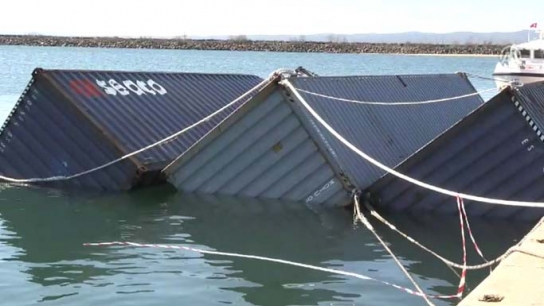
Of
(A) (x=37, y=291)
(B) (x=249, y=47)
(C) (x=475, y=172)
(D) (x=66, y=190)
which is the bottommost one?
(A) (x=37, y=291)

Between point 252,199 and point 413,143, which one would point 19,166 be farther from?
point 413,143

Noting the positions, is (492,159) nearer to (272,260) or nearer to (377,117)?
(377,117)

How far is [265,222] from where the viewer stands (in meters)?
15.0

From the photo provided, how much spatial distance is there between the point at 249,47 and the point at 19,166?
181 metres

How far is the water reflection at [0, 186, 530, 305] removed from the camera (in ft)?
34.6

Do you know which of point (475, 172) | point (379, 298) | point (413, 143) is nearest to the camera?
point (379, 298)

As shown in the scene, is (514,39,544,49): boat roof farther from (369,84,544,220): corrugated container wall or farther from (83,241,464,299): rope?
(83,241,464,299): rope

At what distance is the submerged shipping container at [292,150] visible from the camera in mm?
15539

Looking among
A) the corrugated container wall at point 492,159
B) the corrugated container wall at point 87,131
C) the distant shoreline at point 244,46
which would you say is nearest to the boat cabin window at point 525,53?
the corrugated container wall at point 87,131

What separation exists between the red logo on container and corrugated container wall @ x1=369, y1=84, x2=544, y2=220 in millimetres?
7224

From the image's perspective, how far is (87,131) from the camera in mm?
17312

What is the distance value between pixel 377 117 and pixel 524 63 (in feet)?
112

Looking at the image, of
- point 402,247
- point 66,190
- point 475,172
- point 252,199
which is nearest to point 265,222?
point 252,199

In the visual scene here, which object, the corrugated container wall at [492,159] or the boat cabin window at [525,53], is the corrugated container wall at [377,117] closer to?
the corrugated container wall at [492,159]
